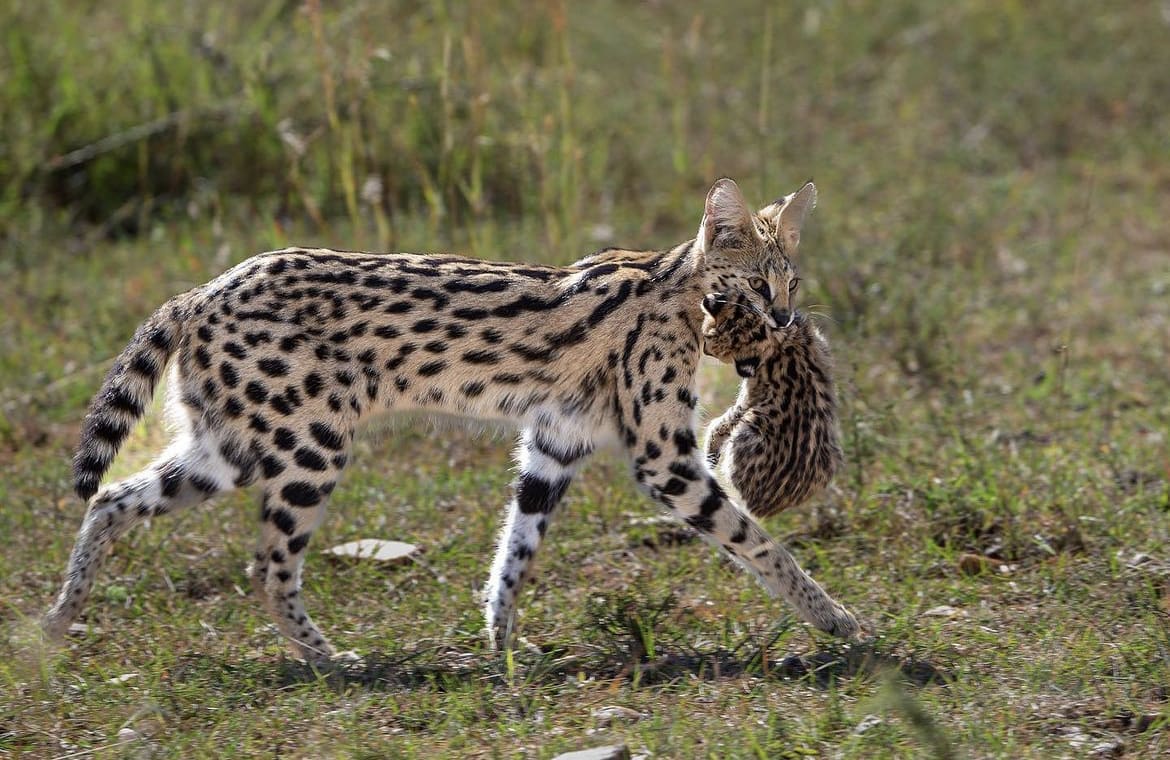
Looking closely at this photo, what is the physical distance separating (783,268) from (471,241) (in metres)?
2.81

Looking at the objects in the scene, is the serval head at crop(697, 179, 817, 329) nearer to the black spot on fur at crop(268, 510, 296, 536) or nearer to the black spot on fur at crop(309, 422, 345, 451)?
the black spot on fur at crop(309, 422, 345, 451)

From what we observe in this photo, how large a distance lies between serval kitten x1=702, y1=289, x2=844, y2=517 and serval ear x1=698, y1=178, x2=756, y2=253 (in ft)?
0.73

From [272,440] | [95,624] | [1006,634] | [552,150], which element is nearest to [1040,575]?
[1006,634]

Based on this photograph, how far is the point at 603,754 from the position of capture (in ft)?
15.3

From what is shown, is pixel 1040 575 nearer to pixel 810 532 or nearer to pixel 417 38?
pixel 810 532

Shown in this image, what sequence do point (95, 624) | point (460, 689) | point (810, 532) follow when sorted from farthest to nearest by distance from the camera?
point (810, 532) → point (95, 624) → point (460, 689)

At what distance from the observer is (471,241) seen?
8.78 m

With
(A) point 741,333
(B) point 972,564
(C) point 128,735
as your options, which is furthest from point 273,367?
(B) point 972,564

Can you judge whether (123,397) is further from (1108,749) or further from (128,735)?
(1108,749)

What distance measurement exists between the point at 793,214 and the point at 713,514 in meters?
1.29

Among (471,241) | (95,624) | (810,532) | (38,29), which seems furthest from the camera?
(38,29)

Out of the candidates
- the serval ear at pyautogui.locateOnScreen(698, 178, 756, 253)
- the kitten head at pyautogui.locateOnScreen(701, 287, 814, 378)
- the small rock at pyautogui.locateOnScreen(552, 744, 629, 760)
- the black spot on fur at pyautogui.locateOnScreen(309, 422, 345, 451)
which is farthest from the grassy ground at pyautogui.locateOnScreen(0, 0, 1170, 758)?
the serval ear at pyautogui.locateOnScreen(698, 178, 756, 253)

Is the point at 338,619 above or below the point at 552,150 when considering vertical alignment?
below

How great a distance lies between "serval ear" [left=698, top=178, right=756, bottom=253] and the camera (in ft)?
20.2
